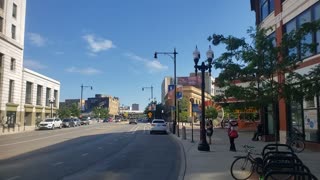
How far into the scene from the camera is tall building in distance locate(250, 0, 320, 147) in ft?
68.2

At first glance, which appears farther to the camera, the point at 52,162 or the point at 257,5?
the point at 257,5

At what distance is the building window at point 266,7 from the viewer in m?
27.9

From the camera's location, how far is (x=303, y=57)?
1862cm

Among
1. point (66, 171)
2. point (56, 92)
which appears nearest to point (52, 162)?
point (66, 171)

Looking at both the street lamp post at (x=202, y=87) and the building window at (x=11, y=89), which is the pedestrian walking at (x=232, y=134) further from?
the building window at (x=11, y=89)

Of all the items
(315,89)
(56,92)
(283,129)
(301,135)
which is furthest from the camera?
(56,92)

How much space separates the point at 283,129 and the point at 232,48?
13236mm

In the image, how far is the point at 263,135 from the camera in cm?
2967

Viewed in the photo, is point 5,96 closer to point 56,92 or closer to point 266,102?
point 56,92

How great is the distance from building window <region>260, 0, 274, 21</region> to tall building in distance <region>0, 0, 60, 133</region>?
36.0 metres

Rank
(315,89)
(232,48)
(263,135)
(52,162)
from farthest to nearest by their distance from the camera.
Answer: (263,135) < (52,162) < (232,48) < (315,89)

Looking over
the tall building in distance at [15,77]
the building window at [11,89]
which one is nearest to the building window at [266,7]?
the tall building in distance at [15,77]

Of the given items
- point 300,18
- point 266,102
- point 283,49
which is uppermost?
point 300,18

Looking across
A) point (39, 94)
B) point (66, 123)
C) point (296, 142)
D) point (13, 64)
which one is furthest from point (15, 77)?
point (296, 142)
